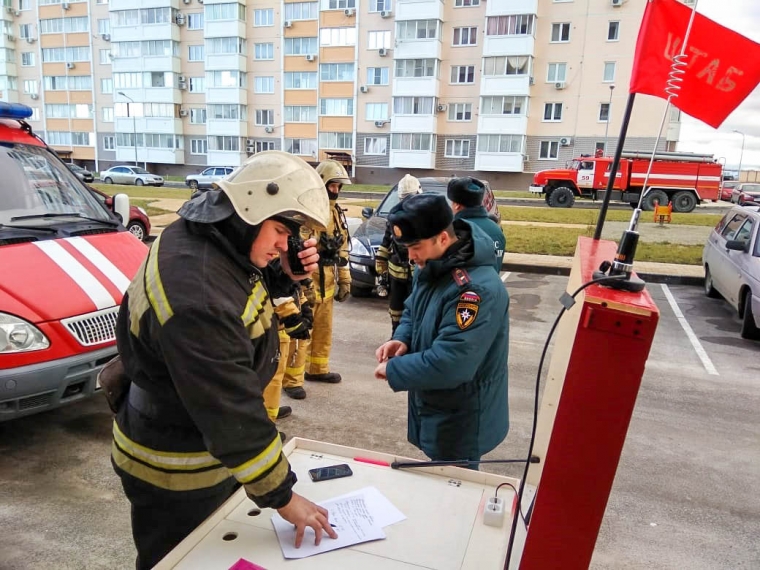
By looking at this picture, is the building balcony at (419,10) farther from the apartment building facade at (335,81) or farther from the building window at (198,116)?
the building window at (198,116)

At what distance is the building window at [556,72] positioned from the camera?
38566 millimetres

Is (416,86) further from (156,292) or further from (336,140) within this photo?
(156,292)

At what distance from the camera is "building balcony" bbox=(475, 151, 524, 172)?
3950cm

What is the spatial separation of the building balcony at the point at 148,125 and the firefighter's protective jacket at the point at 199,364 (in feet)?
167

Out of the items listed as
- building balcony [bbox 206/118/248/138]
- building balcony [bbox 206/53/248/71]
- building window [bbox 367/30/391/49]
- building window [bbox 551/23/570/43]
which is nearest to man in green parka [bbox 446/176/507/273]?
building window [bbox 551/23/570/43]

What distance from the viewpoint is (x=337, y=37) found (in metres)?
42.9

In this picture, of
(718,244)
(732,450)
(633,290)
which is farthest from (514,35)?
(633,290)

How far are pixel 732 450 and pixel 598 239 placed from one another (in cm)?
349

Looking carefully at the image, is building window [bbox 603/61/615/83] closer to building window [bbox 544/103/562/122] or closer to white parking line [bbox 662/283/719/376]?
building window [bbox 544/103/562/122]

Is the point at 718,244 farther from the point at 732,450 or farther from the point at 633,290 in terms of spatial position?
the point at 633,290

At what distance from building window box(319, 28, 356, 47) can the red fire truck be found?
22480 mm

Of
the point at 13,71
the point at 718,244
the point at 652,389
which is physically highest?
the point at 13,71

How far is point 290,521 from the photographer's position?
5.42 ft

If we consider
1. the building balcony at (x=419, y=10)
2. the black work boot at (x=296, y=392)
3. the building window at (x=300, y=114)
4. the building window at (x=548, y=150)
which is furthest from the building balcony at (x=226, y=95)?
the black work boot at (x=296, y=392)
